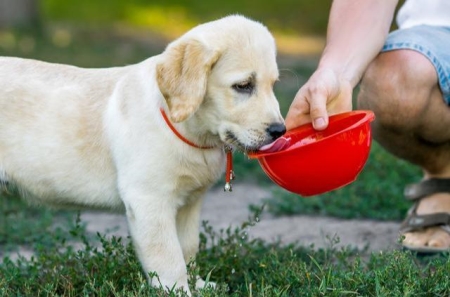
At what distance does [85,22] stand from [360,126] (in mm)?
12426

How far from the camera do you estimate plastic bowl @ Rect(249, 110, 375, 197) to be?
3133mm

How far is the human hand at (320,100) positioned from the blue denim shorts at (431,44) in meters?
0.50

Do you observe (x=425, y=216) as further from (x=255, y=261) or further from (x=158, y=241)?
(x=158, y=241)

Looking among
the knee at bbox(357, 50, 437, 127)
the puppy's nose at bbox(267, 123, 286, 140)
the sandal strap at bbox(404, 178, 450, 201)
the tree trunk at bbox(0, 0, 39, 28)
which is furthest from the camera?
the tree trunk at bbox(0, 0, 39, 28)

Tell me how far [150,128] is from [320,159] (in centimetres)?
65

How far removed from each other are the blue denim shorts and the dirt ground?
0.82 m

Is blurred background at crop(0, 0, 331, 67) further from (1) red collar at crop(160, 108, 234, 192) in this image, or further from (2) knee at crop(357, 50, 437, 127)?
(1) red collar at crop(160, 108, 234, 192)

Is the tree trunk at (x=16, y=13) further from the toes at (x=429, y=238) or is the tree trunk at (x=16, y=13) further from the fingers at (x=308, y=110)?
the fingers at (x=308, y=110)

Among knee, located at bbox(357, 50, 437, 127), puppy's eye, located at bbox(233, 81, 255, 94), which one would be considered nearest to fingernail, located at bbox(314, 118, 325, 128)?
puppy's eye, located at bbox(233, 81, 255, 94)

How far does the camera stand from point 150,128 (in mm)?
3266

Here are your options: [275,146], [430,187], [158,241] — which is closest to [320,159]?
[275,146]

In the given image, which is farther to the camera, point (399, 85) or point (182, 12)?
point (182, 12)

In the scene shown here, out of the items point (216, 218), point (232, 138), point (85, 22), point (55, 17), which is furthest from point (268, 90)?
point (55, 17)

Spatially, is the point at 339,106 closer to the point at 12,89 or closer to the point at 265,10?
the point at 12,89
